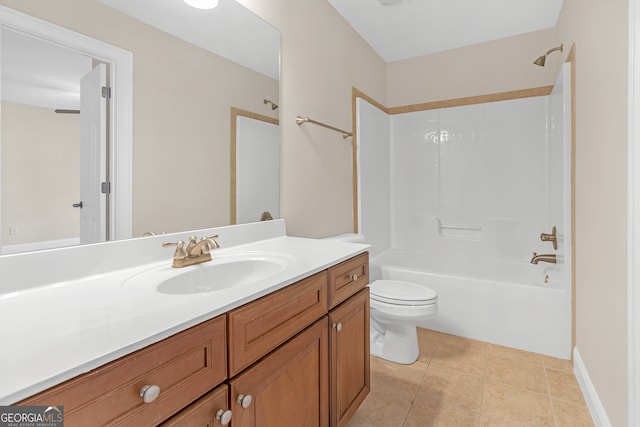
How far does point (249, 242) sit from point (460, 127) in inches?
92.7

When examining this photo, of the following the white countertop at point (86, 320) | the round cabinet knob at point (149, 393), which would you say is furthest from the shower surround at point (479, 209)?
the round cabinet knob at point (149, 393)

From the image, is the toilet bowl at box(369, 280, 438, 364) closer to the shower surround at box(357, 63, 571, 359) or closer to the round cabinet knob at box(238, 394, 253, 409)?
the shower surround at box(357, 63, 571, 359)

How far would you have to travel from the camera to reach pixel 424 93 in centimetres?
306

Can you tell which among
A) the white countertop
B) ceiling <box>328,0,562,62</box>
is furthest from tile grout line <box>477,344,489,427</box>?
ceiling <box>328,0,562,62</box>

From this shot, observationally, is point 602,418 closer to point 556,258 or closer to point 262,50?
point 556,258

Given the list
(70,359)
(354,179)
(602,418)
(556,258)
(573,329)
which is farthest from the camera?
(354,179)

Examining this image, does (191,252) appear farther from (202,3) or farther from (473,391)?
(473,391)

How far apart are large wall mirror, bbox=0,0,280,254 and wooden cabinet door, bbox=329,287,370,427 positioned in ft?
2.23

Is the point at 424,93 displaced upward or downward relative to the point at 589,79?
upward

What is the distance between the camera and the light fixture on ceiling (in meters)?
1.30

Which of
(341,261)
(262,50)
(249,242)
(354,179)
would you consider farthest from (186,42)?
(354,179)

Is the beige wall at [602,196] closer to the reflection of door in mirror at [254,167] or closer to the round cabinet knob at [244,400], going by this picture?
the round cabinet knob at [244,400]

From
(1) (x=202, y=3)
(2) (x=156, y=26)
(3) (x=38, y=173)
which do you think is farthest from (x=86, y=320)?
(1) (x=202, y=3)

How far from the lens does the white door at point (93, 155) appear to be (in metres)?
0.98
